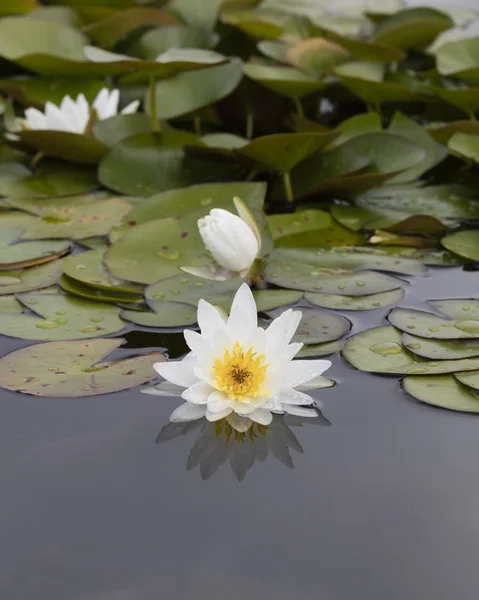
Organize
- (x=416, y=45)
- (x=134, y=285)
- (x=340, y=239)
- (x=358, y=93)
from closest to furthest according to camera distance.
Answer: (x=134, y=285) < (x=340, y=239) < (x=358, y=93) < (x=416, y=45)

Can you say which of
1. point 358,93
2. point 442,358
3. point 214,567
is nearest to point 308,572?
point 214,567

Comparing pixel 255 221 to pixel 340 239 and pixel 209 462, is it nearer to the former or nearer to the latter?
pixel 340 239

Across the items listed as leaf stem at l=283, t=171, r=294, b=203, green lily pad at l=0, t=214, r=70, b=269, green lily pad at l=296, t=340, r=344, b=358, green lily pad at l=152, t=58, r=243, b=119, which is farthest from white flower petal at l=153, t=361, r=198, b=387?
green lily pad at l=152, t=58, r=243, b=119

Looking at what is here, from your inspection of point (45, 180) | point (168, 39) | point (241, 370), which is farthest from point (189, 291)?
point (168, 39)

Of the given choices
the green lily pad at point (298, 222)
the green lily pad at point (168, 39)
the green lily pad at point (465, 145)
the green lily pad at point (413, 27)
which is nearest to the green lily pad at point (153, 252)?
the green lily pad at point (298, 222)

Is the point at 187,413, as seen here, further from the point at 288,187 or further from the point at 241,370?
the point at 288,187
